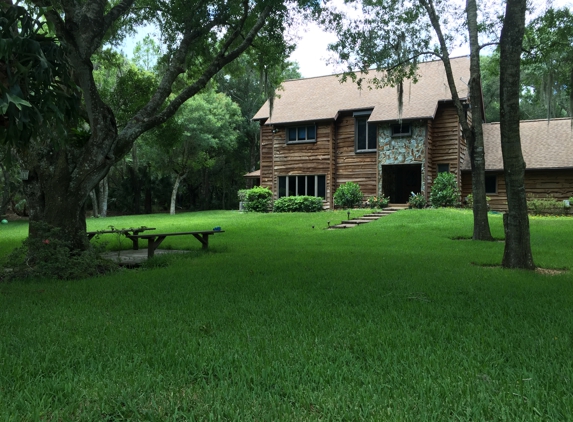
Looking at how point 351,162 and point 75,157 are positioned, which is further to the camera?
point 351,162

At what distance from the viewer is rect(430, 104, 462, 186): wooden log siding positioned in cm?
2206

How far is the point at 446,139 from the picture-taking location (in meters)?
22.4

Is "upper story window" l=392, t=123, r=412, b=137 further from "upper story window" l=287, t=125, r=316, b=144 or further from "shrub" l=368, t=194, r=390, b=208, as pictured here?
"upper story window" l=287, t=125, r=316, b=144

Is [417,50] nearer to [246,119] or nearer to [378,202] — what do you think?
[378,202]

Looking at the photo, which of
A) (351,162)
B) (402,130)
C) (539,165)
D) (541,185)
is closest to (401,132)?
(402,130)

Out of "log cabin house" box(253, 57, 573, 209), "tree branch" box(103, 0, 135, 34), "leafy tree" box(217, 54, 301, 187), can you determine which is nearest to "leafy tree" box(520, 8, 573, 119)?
"log cabin house" box(253, 57, 573, 209)

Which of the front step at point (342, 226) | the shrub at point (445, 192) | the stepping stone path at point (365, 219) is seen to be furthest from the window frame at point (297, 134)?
the front step at point (342, 226)

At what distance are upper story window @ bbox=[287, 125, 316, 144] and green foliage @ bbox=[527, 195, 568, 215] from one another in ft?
39.5

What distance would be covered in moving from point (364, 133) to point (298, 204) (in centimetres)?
552

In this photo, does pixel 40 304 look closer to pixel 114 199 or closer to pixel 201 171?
pixel 114 199

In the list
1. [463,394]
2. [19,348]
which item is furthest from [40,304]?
[463,394]

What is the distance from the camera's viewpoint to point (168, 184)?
3734 centimetres

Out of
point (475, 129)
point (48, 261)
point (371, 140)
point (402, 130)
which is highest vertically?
point (402, 130)

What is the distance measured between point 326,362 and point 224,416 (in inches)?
37.0
